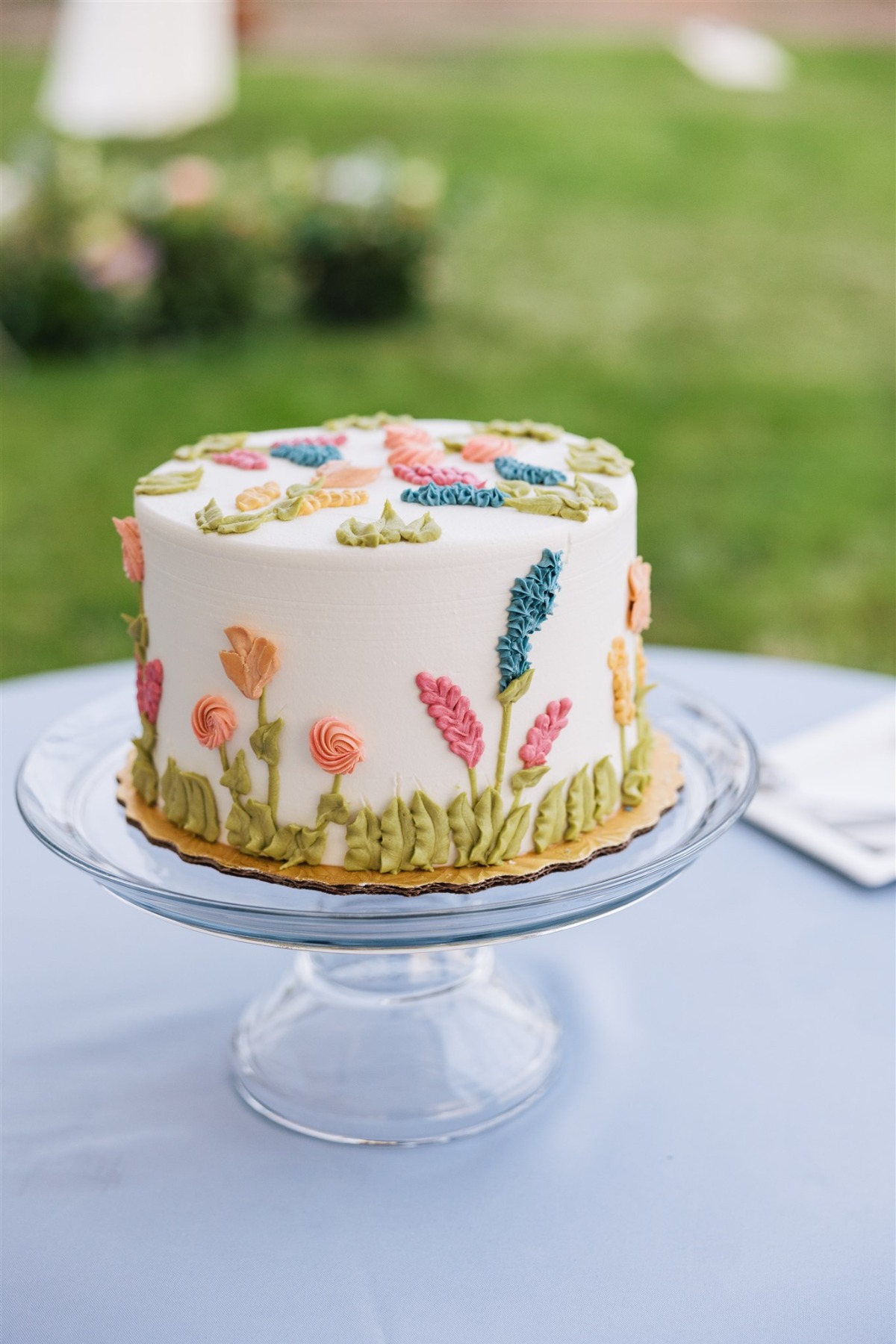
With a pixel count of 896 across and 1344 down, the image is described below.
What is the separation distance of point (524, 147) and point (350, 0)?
310cm

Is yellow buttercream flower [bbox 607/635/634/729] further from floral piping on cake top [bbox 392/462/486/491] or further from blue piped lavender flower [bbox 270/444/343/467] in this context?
blue piped lavender flower [bbox 270/444/343/467]

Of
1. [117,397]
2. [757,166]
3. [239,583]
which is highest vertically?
[239,583]

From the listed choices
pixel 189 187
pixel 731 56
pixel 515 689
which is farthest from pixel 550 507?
pixel 731 56

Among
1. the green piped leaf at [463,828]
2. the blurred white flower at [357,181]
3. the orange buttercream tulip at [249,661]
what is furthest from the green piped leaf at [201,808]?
the blurred white flower at [357,181]

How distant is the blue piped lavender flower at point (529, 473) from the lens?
147 cm

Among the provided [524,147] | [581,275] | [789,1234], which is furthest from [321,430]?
[524,147]

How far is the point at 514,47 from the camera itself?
10328 millimetres

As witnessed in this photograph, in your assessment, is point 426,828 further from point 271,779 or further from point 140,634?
point 140,634

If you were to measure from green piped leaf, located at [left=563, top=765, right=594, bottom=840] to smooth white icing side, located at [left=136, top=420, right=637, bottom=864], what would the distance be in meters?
0.01

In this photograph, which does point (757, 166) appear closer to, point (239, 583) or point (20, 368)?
point (20, 368)

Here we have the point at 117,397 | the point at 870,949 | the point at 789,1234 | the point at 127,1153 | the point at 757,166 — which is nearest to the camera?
the point at 789,1234

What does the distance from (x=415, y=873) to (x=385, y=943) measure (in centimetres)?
15

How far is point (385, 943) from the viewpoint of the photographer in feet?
4.10

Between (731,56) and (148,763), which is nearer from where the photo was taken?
(148,763)
